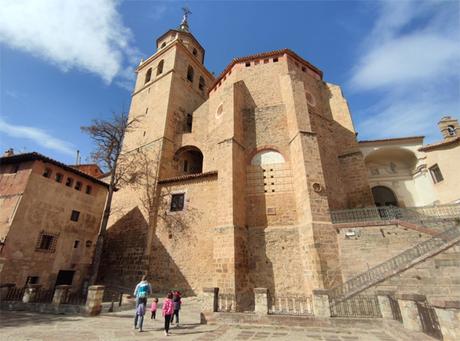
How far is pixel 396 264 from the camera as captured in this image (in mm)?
9016

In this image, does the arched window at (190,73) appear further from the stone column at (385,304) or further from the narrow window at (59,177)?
the stone column at (385,304)

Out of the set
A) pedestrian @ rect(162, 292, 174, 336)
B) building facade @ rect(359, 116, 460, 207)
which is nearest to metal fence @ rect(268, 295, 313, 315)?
pedestrian @ rect(162, 292, 174, 336)

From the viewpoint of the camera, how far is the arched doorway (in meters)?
17.6

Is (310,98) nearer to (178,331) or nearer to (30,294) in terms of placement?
(178,331)

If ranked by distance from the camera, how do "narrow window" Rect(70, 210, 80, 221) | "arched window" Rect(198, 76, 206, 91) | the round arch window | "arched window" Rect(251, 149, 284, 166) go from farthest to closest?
"arched window" Rect(198, 76, 206, 91), the round arch window, "narrow window" Rect(70, 210, 80, 221), "arched window" Rect(251, 149, 284, 166)

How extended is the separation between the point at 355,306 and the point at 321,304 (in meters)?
2.06

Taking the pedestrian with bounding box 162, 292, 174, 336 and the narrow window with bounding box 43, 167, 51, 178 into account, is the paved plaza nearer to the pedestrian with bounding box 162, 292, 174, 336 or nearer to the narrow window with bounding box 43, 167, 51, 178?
the pedestrian with bounding box 162, 292, 174, 336

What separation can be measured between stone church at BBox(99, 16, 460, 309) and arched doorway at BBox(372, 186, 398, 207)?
5.17 meters

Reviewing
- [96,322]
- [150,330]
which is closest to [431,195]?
[150,330]

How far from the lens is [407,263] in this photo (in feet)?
28.1

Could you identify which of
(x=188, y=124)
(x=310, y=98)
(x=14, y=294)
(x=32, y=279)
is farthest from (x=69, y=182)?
(x=310, y=98)

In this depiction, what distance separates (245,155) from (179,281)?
26.4ft

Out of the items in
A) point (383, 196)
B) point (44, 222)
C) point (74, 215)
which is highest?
point (383, 196)

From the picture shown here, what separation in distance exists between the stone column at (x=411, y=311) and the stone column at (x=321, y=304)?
6.56 ft
